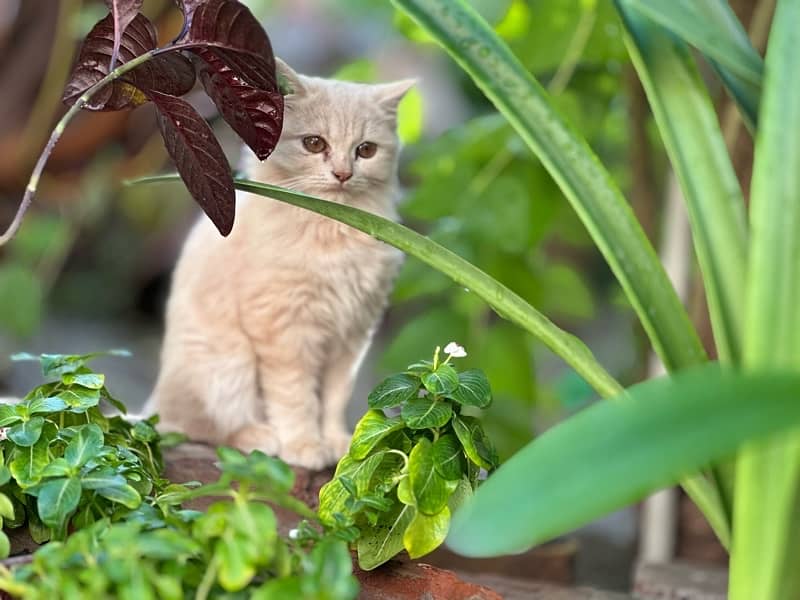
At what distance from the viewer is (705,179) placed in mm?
707

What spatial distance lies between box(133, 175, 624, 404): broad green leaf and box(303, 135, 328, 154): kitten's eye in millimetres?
351

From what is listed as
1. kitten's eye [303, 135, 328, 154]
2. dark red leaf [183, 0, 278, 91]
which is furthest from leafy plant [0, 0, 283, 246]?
kitten's eye [303, 135, 328, 154]

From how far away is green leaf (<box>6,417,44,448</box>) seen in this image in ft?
2.54

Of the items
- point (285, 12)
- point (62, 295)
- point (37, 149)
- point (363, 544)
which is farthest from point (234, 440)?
point (285, 12)

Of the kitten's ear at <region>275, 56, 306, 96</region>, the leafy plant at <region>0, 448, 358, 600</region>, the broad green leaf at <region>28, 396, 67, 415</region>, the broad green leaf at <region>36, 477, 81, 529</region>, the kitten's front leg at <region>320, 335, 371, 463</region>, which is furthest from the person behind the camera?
the kitten's front leg at <region>320, 335, 371, 463</region>

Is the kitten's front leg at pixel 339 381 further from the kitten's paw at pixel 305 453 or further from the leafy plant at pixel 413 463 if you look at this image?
the leafy plant at pixel 413 463

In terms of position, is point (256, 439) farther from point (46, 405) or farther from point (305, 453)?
point (46, 405)

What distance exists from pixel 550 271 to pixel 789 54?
102 centimetres

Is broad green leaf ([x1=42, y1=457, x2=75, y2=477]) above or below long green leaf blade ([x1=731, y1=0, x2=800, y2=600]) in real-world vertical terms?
below

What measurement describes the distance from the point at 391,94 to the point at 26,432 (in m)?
0.61

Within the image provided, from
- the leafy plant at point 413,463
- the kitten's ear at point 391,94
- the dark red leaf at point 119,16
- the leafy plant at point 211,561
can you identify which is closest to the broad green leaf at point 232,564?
the leafy plant at point 211,561

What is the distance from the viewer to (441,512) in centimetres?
76

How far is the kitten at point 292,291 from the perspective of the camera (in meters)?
1.09

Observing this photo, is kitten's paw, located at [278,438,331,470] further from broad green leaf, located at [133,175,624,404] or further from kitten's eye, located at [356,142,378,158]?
broad green leaf, located at [133,175,624,404]
